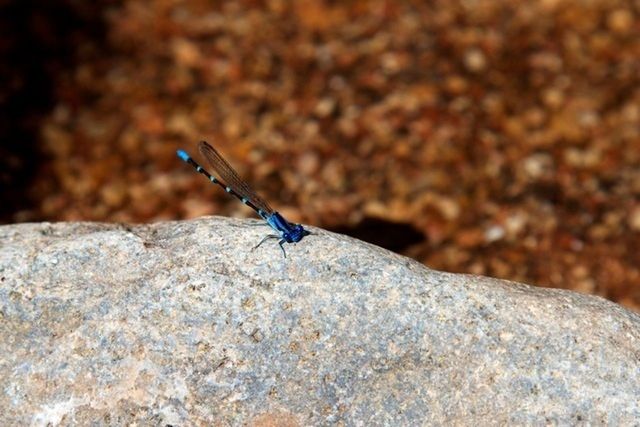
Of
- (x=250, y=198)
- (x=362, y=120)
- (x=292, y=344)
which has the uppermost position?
(x=362, y=120)

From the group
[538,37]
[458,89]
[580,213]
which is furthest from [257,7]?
[580,213]

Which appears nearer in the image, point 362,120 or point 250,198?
point 250,198

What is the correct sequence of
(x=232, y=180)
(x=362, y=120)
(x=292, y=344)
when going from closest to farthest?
(x=292, y=344), (x=232, y=180), (x=362, y=120)

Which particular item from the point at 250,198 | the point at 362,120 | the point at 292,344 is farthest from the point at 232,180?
the point at 362,120

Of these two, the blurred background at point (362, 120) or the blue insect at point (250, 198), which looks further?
the blurred background at point (362, 120)

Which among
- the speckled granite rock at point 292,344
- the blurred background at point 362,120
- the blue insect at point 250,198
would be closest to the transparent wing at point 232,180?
the blue insect at point 250,198

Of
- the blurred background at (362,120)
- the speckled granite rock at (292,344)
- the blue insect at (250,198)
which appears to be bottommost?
the speckled granite rock at (292,344)

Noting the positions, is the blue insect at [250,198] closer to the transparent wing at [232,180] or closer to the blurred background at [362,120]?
the transparent wing at [232,180]

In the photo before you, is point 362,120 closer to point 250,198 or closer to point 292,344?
point 250,198
